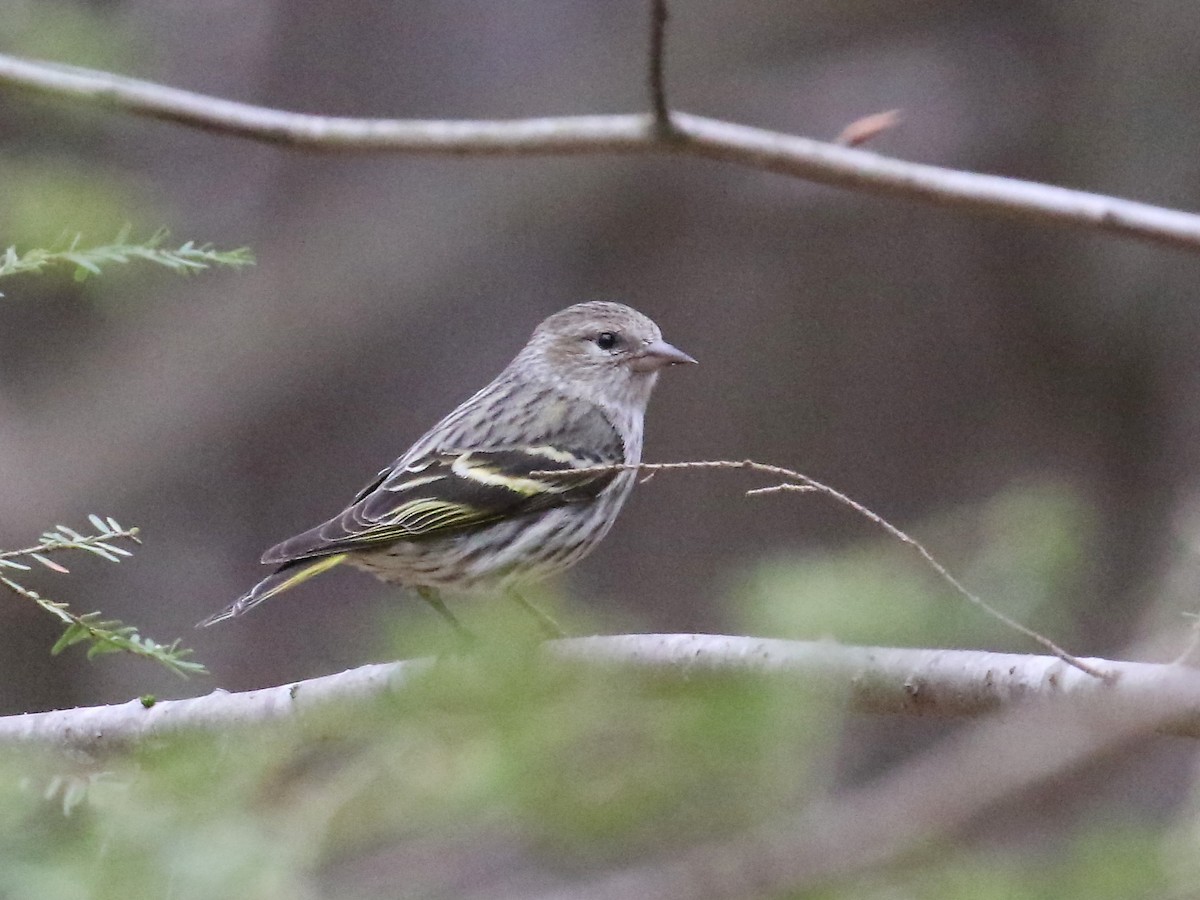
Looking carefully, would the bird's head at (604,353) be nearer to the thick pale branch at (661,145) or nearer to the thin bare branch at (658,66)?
the thick pale branch at (661,145)

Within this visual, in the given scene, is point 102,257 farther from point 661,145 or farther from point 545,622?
point 661,145

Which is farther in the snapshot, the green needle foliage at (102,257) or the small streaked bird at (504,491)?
the small streaked bird at (504,491)

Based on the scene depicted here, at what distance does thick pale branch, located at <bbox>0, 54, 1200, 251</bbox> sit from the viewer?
3.94 metres

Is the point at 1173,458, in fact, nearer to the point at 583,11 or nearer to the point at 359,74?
the point at 583,11

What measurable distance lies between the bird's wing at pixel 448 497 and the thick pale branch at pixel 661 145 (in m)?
0.90

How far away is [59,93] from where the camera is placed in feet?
14.0

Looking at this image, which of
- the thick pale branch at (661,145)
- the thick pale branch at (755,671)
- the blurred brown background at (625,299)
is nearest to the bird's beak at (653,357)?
the thick pale branch at (661,145)

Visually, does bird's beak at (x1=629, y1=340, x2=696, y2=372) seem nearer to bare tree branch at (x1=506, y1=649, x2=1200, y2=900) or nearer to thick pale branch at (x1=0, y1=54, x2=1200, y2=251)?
thick pale branch at (x1=0, y1=54, x2=1200, y2=251)

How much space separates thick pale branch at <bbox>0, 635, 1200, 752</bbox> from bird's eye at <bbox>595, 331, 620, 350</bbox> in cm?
226

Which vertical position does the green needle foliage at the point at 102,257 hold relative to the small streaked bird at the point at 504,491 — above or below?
above

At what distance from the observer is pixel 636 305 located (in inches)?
335

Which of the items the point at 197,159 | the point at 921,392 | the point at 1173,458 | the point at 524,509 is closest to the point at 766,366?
the point at 921,392

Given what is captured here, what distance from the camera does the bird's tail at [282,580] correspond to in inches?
160

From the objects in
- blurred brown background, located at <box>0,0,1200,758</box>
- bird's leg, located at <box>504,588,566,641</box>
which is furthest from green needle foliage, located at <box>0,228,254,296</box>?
blurred brown background, located at <box>0,0,1200,758</box>
